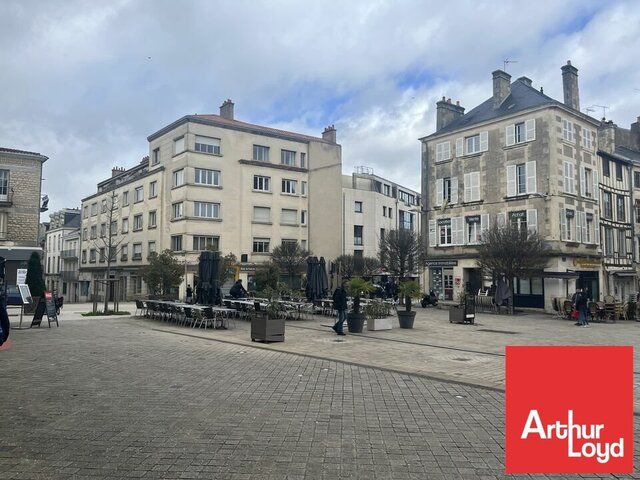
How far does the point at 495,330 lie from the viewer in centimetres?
1698

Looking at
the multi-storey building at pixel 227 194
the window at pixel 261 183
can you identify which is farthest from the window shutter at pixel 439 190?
the window at pixel 261 183

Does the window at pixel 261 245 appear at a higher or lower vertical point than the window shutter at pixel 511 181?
lower

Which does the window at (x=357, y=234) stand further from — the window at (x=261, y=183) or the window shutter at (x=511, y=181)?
the window shutter at (x=511, y=181)

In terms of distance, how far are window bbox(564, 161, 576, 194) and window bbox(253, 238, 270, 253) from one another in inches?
919

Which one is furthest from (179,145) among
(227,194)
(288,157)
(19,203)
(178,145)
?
(19,203)

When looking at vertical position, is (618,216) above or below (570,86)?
below

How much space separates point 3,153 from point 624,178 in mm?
42325

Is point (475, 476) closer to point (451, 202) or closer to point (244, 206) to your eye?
point (451, 202)

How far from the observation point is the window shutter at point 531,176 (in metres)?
29.4

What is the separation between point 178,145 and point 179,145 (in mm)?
143

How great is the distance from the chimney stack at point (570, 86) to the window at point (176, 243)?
28743 mm

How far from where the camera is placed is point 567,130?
29.6 m

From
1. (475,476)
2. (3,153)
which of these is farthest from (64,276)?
(475,476)

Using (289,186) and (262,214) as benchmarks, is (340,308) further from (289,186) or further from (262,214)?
(289,186)
